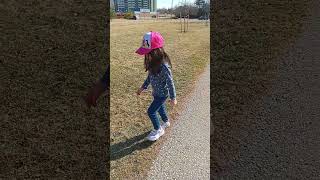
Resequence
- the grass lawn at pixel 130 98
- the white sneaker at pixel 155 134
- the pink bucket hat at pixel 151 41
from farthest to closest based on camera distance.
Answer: the white sneaker at pixel 155 134 → the grass lawn at pixel 130 98 → the pink bucket hat at pixel 151 41

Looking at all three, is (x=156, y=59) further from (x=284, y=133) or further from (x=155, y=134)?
(x=284, y=133)

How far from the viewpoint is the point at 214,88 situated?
4410 mm

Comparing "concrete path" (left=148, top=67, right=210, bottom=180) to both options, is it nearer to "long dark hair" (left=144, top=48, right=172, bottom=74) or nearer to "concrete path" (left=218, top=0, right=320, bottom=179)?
"concrete path" (left=218, top=0, right=320, bottom=179)

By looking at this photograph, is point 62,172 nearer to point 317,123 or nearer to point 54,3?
point 317,123

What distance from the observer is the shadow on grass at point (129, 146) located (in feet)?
8.89

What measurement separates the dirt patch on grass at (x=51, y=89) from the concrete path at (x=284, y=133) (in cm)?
119

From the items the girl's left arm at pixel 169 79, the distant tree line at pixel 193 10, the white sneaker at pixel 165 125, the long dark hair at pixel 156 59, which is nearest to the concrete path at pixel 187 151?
the white sneaker at pixel 165 125

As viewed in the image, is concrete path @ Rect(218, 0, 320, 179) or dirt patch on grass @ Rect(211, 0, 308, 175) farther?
dirt patch on grass @ Rect(211, 0, 308, 175)

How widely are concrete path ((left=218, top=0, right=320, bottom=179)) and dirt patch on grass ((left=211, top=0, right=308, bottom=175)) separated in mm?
125

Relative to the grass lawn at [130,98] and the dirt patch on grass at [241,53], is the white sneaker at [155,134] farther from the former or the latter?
the dirt patch on grass at [241,53]

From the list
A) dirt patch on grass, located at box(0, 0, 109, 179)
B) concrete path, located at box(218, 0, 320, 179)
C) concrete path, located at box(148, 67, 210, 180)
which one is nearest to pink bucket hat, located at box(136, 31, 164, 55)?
dirt patch on grass, located at box(0, 0, 109, 179)

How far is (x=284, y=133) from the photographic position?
11.2ft

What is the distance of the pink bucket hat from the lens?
225 centimetres

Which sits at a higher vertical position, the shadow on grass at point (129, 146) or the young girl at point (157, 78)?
the young girl at point (157, 78)
